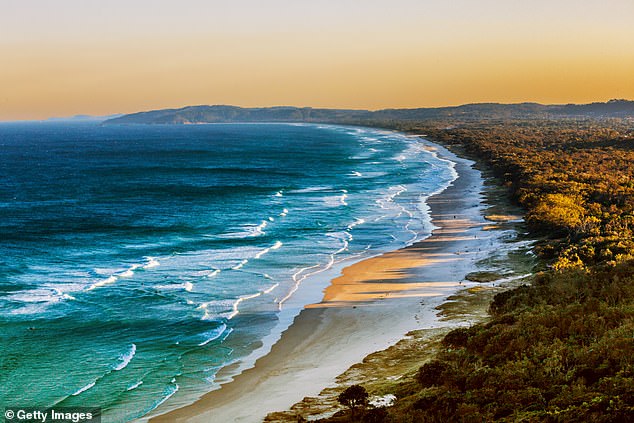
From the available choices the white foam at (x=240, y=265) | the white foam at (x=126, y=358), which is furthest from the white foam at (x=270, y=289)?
the white foam at (x=126, y=358)

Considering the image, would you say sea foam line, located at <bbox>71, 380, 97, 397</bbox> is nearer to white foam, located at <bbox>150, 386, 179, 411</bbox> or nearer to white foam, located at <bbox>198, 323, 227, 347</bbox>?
white foam, located at <bbox>150, 386, 179, 411</bbox>

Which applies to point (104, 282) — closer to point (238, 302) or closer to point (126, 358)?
point (238, 302)

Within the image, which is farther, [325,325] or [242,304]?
[242,304]

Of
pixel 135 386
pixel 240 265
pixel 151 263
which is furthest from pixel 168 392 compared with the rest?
pixel 151 263

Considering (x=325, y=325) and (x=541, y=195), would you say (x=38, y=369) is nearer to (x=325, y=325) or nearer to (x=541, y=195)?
(x=325, y=325)

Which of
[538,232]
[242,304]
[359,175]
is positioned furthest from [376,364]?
[359,175]
